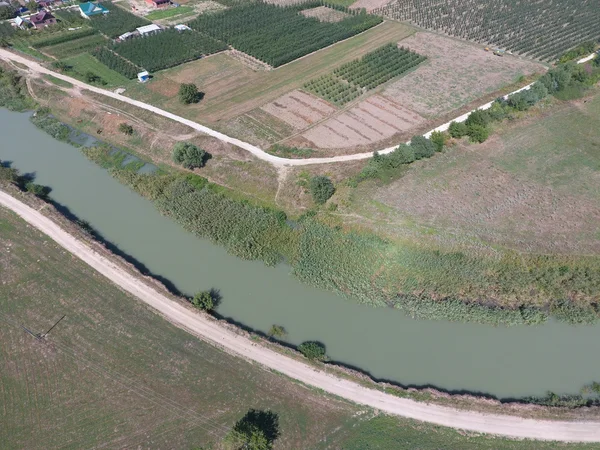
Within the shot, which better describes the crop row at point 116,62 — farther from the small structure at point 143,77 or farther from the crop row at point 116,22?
the crop row at point 116,22

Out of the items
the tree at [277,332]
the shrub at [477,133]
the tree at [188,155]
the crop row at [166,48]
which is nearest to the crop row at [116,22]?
the crop row at [166,48]

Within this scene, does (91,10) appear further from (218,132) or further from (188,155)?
(188,155)

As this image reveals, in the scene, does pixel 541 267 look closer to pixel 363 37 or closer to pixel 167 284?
pixel 167 284

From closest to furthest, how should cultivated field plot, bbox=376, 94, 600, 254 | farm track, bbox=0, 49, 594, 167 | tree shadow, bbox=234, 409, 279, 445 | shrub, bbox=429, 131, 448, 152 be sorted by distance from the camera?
tree shadow, bbox=234, 409, 279, 445
cultivated field plot, bbox=376, 94, 600, 254
farm track, bbox=0, 49, 594, 167
shrub, bbox=429, 131, 448, 152

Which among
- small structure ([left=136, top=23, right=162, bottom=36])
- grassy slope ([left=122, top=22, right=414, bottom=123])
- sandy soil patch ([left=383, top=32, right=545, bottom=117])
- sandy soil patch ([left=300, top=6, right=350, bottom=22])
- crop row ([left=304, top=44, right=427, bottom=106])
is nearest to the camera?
sandy soil patch ([left=383, top=32, right=545, bottom=117])

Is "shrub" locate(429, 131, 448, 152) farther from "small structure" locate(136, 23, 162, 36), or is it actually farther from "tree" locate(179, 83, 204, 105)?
"small structure" locate(136, 23, 162, 36)

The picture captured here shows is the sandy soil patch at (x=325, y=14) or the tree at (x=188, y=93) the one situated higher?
the sandy soil patch at (x=325, y=14)

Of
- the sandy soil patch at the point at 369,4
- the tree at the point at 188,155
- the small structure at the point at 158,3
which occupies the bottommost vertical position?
the tree at the point at 188,155

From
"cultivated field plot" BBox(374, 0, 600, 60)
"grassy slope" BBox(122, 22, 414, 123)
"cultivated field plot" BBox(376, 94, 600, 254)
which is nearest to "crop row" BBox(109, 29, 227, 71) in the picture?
"grassy slope" BBox(122, 22, 414, 123)
